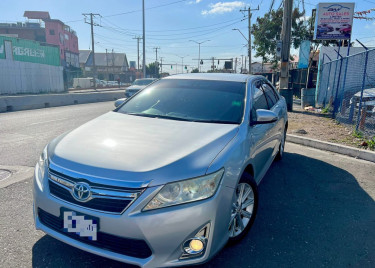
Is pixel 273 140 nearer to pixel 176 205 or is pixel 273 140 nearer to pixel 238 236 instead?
pixel 238 236

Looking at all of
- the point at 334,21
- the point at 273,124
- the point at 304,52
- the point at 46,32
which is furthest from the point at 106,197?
the point at 46,32

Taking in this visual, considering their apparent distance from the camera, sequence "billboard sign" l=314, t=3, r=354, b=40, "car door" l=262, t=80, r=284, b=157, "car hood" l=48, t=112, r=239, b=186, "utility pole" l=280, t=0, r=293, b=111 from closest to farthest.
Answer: "car hood" l=48, t=112, r=239, b=186 < "car door" l=262, t=80, r=284, b=157 < "utility pole" l=280, t=0, r=293, b=111 < "billboard sign" l=314, t=3, r=354, b=40

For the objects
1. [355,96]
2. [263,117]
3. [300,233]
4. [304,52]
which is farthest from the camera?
[304,52]

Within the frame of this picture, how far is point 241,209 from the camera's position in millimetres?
2717

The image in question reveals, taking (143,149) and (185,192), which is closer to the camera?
(185,192)

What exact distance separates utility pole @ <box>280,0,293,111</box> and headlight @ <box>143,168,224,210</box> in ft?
38.8

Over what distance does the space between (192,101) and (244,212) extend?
1460 mm

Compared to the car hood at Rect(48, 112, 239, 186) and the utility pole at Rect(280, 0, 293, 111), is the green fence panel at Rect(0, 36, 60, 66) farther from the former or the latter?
the car hood at Rect(48, 112, 239, 186)

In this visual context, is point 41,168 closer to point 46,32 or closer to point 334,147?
point 334,147

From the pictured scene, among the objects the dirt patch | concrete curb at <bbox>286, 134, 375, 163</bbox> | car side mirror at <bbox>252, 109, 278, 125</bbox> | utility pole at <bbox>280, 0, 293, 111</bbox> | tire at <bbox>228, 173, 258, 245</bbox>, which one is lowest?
concrete curb at <bbox>286, 134, 375, 163</bbox>

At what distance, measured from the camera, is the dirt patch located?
6.94 meters

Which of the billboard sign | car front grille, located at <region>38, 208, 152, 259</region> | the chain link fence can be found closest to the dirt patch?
the chain link fence

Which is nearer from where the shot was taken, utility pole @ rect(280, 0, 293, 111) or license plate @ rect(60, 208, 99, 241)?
license plate @ rect(60, 208, 99, 241)

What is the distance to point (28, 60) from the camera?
27172 millimetres
